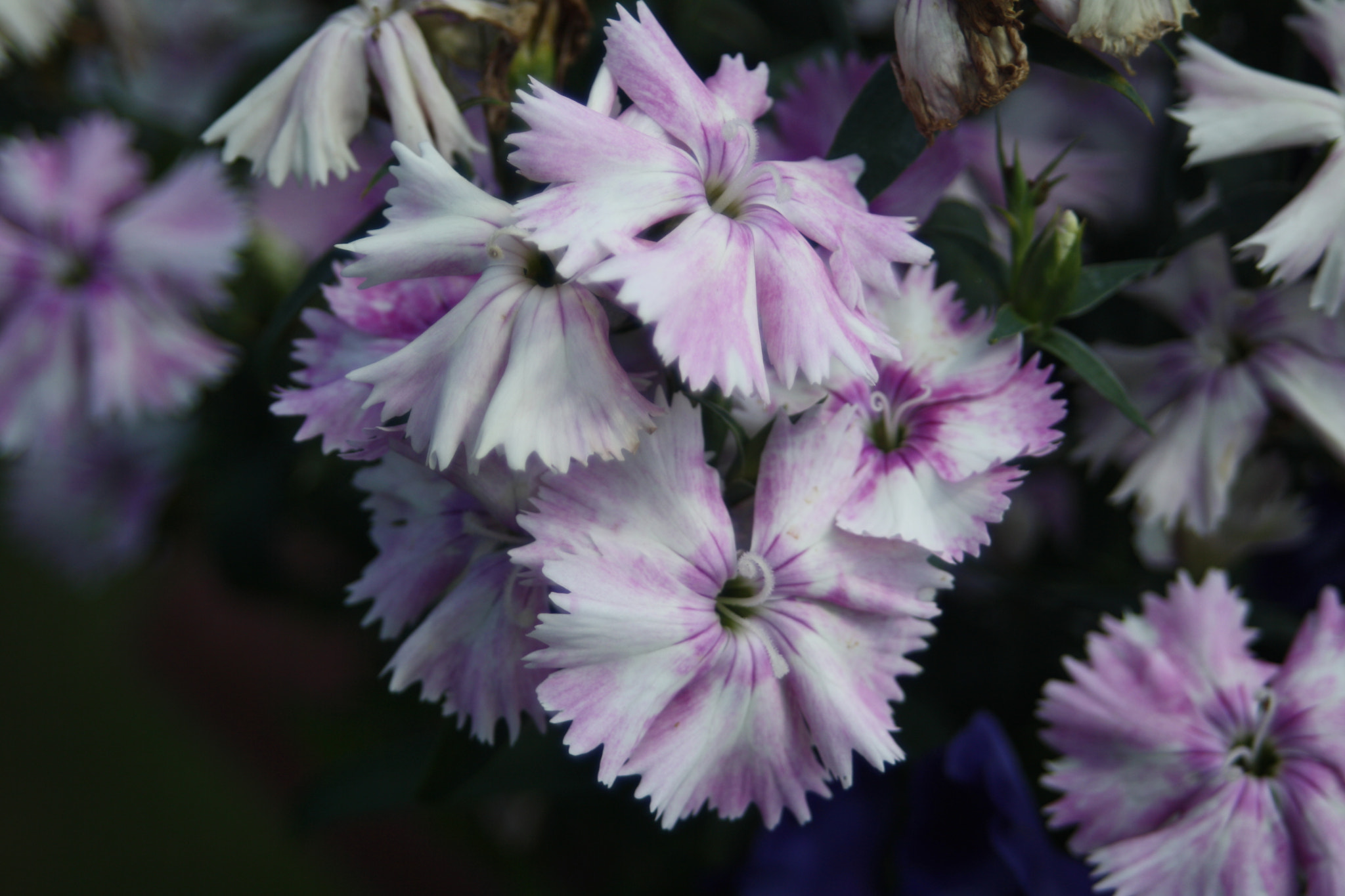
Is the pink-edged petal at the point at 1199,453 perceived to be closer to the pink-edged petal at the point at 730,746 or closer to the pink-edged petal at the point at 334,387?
the pink-edged petal at the point at 730,746

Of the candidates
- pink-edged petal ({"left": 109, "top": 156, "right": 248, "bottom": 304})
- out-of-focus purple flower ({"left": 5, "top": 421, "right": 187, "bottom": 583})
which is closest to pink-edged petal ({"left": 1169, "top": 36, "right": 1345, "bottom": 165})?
pink-edged petal ({"left": 109, "top": 156, "right": 248, "bottom": 304})

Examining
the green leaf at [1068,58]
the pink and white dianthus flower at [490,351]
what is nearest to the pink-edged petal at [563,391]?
the pink and white dianthus flower at [490,351]

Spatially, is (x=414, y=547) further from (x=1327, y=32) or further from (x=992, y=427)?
(x=1327, y=32)

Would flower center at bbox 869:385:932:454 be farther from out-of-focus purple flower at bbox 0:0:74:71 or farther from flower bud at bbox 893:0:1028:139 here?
out-of-focus purple flower at bbox 0:0:74:71

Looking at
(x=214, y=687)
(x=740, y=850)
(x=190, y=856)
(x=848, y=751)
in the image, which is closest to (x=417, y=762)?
(x=740, y=850)

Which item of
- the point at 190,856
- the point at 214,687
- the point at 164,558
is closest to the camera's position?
the point at 164,558

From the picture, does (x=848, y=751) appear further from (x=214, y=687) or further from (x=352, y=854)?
(x=214, y=687)
